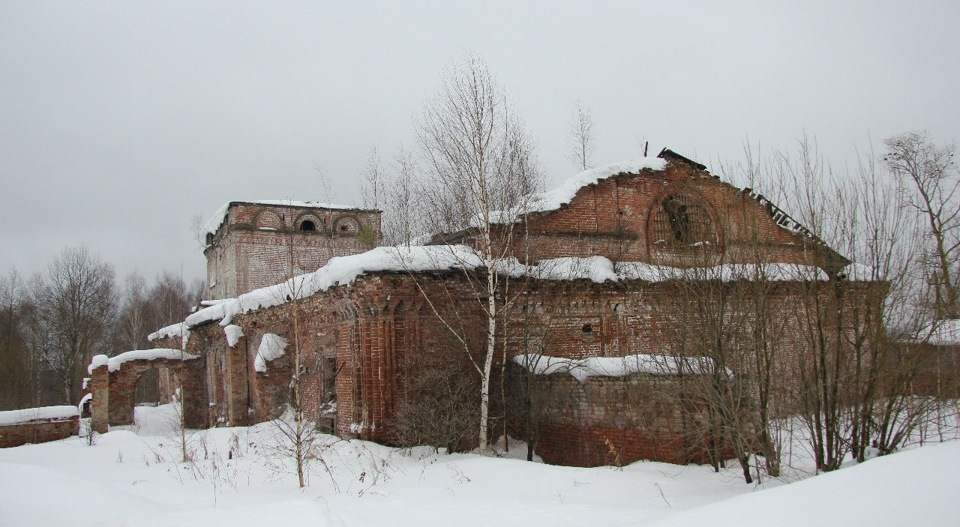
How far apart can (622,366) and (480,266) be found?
3585 mm

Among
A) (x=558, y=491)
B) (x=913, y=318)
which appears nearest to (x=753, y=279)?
(x=913, y=318)

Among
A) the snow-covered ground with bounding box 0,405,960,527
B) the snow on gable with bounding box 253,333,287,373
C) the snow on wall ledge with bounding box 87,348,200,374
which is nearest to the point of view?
the snow-covered ground with bounding box 0,405,960,527

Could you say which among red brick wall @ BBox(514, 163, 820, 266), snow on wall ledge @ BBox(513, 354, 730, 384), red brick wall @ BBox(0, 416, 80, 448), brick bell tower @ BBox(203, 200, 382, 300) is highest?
brick bell tower @ BBox(203, 200, 382, 300)

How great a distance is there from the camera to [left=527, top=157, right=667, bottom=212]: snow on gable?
618 inches

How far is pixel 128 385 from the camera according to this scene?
22.1 m

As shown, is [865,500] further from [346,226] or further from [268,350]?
[346,226]

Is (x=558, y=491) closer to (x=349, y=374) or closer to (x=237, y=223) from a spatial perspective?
(x=349, y=374)

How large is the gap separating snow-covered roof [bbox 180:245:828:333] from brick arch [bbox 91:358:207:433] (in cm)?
661

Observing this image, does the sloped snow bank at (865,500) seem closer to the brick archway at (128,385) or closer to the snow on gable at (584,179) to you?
the snow on gable at (584,179)

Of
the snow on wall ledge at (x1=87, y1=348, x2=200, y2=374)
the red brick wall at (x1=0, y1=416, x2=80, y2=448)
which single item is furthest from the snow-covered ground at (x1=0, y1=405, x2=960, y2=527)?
the snow on wall ledge at (x1=87, y1=348, x2=200, y2=374)

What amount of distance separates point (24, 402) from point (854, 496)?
40.7 meters

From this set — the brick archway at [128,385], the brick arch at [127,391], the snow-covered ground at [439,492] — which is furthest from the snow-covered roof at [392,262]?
the brick archway at [128,385]

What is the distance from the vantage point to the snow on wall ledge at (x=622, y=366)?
9938mm

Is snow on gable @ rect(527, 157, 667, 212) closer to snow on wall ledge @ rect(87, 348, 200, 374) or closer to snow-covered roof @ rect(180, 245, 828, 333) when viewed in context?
snow-covered roof @ rect(180, 245, 828, 333)
